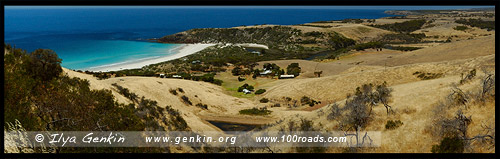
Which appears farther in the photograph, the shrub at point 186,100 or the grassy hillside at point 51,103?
the shrub at point 186,100

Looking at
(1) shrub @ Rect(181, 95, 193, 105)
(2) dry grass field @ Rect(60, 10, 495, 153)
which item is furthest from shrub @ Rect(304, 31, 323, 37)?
(1) shrub @ Rect(181, 95, 193, 105)

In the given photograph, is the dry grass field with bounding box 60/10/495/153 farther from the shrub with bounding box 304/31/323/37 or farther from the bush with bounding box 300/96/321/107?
the shrub with bounding box 304/31/323/37

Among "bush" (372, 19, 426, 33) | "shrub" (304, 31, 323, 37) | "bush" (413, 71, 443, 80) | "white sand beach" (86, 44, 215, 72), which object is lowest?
"bush" (413, 71, 443, 80)

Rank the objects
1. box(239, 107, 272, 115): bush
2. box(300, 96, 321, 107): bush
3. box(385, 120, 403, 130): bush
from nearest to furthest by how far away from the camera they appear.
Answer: box(385, 120, 403, 130): bush < box(239, 107, 272, 115): bush < box(300, 96, 321, 107): bush

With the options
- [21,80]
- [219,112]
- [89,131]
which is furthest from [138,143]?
[219,112]

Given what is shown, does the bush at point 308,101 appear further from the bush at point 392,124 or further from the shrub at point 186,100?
the bush at point 392,124

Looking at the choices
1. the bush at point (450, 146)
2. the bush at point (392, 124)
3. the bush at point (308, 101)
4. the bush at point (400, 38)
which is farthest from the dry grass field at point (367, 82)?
the bush at point (400, 38)

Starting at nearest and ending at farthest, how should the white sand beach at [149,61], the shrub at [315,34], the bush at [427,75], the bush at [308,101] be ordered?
the bush at [427,75]
the bush at [308,101]
the white sand beach at [149,61]
the shrub at [315,34]

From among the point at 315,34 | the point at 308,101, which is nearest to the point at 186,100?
the point at 308,101

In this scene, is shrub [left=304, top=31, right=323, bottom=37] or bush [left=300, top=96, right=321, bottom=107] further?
shrub [left=304, top=31, right=323, bottom=37]
